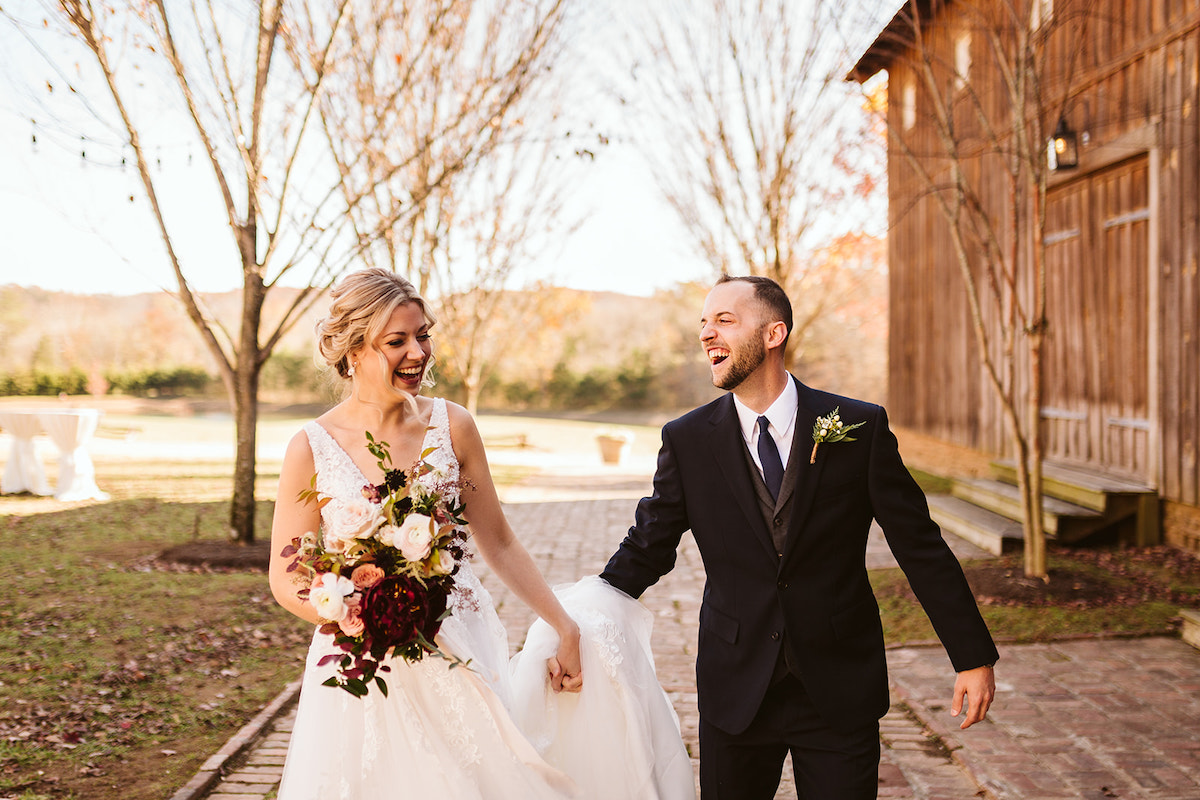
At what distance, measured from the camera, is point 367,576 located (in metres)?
2.28

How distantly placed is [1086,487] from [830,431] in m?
7.39

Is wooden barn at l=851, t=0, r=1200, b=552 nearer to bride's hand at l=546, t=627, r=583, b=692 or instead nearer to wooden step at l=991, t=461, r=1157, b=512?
→ wooden step at l=991, t=461, r=1157, b=512

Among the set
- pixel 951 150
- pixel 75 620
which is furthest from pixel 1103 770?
pixel 75 620

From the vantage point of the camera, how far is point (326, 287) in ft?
29.6

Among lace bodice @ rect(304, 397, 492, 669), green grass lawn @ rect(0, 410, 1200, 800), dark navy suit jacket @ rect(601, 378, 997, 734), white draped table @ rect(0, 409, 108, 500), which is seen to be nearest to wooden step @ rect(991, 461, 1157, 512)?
green grass lawn @ rect(0, 410, 1200, 800)

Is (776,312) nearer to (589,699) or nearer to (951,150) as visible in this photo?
(589,699)

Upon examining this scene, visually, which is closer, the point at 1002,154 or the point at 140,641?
the point at 140,641

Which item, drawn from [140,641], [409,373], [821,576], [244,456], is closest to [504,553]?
[409,373]

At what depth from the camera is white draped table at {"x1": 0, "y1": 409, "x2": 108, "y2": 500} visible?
12.1m

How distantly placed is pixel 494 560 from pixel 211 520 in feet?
29.8

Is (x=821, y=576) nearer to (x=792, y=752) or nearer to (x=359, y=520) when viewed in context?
(x=792, y=752)

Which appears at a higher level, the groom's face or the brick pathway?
the groom's face

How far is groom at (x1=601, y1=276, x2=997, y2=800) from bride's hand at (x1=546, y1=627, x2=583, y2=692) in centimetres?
38

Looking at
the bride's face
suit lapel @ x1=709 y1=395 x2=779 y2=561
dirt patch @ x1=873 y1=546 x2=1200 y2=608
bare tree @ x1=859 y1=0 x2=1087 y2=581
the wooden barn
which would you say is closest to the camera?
suit lapel @ x1=709 y1=395 x2=779 y2=561
